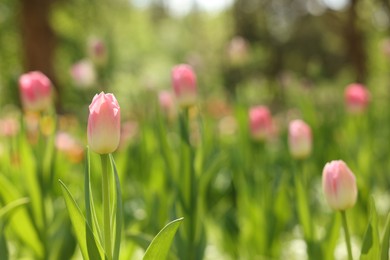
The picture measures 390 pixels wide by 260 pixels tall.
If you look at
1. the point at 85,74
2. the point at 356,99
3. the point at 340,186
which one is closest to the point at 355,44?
the point at 356,99

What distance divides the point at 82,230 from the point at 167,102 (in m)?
1.80

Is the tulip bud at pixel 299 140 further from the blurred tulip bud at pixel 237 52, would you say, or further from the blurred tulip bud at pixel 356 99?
the blurred tulip bud at pixel 237 52

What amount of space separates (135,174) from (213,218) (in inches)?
16.7

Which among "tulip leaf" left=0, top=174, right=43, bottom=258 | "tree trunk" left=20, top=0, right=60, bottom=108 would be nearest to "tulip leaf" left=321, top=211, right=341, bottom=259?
"tulip leaf" left=0, top=174, right=43, bottom=258

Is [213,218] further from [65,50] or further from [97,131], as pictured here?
[65,50]

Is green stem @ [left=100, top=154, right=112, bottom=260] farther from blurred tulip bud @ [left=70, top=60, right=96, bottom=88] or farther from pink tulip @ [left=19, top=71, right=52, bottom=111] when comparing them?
blurred tulip bud @ [left=70, top=60, right=96, bottom=88]

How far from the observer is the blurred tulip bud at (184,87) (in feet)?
5.62

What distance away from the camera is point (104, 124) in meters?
0.93

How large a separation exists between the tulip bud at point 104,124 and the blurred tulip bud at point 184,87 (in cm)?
78

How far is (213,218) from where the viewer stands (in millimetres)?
2500

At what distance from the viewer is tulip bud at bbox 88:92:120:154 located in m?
0.92

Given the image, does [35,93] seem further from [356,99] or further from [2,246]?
[356,99]

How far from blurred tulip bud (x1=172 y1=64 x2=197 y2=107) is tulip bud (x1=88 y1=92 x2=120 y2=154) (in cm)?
78

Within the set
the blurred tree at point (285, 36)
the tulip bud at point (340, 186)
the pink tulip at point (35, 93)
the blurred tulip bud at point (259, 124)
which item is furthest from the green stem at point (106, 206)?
the blurred tree at point (285, 36)
